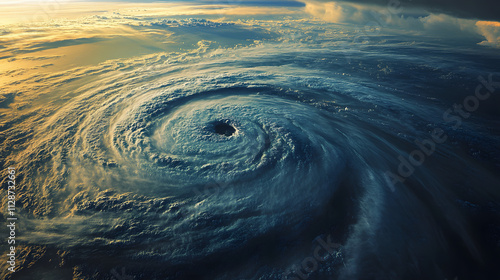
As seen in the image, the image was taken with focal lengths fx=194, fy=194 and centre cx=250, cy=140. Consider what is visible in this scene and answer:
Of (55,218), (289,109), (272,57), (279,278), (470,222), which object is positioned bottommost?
(55,218)

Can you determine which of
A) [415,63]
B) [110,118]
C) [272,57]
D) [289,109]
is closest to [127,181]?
[110,118]

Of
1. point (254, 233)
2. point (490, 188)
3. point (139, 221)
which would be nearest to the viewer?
point (254, 233)

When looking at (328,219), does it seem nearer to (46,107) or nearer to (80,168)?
(80,168)

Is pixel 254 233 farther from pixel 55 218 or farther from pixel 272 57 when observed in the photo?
pixel 272 57

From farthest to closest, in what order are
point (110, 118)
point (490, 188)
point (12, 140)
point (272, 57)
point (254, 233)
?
1. point (272, 57)
2. point (110, 118)
3. point (12, 140)
4. point (490, 188)
5. point (254, 233)

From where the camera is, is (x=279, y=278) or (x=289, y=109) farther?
(x=289, y=109)

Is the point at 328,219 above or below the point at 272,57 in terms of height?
below

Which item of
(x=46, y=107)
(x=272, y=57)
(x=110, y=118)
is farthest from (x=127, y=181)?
(x=272, y=57)
